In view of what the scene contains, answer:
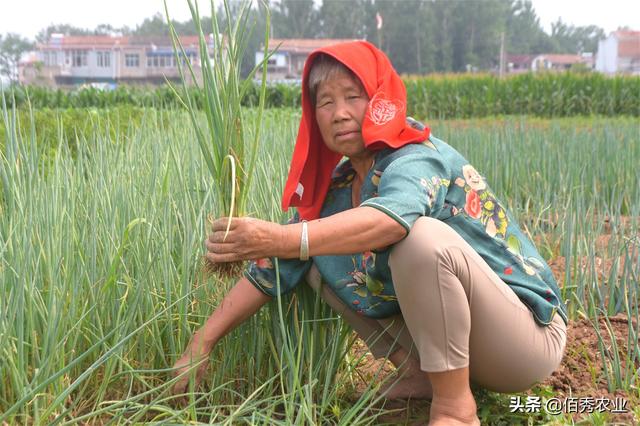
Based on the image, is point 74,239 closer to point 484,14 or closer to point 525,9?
point 484,14

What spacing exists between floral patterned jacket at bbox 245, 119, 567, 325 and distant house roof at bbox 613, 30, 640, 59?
68796 mm

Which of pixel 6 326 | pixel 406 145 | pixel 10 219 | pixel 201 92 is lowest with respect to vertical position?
pixel 6 326

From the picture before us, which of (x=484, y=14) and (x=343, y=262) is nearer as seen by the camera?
(x=343, y=262)

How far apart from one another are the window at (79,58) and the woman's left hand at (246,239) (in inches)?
2863

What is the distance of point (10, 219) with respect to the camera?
175cm

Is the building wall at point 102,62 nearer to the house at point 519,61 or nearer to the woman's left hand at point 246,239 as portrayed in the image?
the house at point 519,61

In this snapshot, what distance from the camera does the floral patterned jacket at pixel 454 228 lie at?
1.72 metres

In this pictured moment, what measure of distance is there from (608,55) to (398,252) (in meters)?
71.9

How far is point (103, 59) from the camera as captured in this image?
71.2 meters

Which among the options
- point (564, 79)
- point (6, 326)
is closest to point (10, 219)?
point (6, 326)

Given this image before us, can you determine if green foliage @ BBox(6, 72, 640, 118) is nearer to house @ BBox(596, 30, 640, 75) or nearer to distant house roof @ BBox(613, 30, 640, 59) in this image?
house @ BBox(596, 30, 640, 75)

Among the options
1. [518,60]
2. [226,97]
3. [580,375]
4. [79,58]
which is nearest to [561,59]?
[518,60]

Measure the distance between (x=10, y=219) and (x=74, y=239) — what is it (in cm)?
18

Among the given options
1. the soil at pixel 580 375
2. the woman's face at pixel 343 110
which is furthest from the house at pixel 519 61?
the woman's face at pixel 343 110
